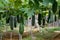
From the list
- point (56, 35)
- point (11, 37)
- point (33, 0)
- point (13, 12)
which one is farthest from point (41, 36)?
point (33, 0)

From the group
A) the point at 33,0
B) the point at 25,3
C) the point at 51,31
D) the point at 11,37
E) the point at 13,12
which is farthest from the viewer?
the point at 11,37

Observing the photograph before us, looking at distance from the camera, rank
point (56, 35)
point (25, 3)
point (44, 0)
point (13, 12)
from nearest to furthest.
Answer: point (44, 0) → point (25, 3) → point (13, 12) → point (56, 35)

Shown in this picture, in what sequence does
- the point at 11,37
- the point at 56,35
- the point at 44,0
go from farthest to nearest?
the point at 11,37
the point at 56,35
the point at 44,0

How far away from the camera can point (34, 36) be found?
15.4 feet

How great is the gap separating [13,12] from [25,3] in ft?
0.99

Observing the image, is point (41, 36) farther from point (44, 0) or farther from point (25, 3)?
point (44, 0)

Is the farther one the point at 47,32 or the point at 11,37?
the point at 11,37

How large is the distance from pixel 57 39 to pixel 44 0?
4.46 m

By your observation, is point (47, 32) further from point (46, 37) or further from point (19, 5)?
point (19, 5)

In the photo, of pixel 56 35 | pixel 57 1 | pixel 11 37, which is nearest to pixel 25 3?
pixel 57 1

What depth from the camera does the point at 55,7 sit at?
70 cm

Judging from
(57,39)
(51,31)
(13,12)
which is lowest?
(57,39)

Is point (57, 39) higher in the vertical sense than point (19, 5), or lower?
lower

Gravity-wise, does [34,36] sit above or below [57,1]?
below
